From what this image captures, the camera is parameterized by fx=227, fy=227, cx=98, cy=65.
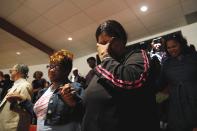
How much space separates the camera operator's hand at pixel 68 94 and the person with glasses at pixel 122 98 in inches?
9.8

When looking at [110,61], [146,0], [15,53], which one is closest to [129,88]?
[110,61]

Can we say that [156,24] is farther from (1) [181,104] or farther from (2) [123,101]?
(2) [123,101]

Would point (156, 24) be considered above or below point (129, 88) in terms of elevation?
above

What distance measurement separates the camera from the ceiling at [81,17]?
428 centimetres

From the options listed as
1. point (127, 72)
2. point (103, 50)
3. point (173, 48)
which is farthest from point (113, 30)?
point (173, 48)

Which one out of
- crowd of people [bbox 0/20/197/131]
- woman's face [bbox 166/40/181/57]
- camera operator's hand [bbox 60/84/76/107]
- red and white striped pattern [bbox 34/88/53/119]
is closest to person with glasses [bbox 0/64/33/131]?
crowd of people [bbox 0/20/197/131]

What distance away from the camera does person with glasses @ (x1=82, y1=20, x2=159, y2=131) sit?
924 mm

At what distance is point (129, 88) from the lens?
917 millimetres

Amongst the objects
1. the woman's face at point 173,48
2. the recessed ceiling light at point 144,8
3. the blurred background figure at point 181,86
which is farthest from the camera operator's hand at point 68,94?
the recessed ceiling light at point 144,8

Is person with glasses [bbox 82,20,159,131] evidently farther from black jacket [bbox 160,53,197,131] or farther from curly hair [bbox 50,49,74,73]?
black jacket [bbox 160,53,197,131]

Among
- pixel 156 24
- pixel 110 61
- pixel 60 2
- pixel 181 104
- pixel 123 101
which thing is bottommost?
pixel 181 104

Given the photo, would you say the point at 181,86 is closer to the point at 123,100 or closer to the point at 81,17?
the point at 123,100

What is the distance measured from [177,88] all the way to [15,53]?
558cm

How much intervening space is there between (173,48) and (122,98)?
1.33 metres
